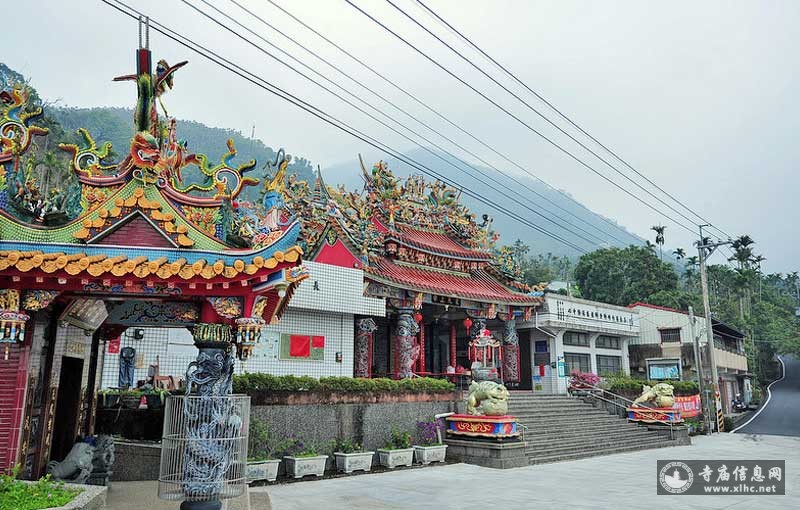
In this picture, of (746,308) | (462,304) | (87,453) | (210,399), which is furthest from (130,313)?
(746,308)

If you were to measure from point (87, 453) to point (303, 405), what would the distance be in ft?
16.7

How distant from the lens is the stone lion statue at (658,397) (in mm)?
21031

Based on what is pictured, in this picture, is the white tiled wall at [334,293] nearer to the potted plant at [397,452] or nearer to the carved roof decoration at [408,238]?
the carved roof decoration at [408,238]

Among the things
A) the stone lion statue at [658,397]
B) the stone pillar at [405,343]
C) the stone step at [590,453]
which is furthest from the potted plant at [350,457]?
the stone lion statue at [658,397]

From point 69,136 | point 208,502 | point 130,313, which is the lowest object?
point 208,502

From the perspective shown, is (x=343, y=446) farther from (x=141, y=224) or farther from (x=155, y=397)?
(x=141, y=224)

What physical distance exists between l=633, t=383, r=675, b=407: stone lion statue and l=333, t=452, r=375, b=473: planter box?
43.8 feet

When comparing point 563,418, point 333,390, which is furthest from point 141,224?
point 563,418

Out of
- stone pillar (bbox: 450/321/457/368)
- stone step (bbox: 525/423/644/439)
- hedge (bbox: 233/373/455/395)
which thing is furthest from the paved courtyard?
stone pillar (bbox: 450/321/457/368)

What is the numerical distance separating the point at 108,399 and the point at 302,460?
426 cm

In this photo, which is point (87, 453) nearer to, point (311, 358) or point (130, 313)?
point (130, 313)

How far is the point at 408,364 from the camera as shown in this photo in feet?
63.3

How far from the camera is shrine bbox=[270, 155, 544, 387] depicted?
1817 centimetres

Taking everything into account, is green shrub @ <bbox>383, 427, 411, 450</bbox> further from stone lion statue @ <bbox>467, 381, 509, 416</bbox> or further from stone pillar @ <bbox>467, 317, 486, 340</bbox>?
stone pillar @ <bbox>467, 317, 486, 340</bbox>
